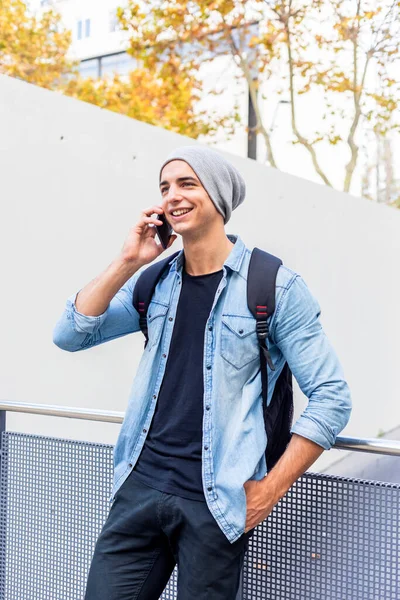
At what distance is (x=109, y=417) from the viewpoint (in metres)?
2.51

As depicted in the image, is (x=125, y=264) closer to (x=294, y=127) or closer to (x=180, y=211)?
(x=180, y=211)

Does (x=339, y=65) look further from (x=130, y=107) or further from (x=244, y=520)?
(x=244, y=520)

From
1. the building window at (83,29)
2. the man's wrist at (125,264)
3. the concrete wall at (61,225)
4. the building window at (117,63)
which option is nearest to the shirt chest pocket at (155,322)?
the man's wrist at (125,264)

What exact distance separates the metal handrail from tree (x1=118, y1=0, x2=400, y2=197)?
41.6 ft

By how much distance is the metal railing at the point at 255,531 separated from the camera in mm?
2129

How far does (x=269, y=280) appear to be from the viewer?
6.46ft

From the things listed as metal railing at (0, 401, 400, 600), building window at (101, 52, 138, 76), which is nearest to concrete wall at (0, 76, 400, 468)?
metal railing at (0, 401, 400, 600)

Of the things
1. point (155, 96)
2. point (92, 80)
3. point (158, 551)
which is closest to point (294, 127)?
point (155, 96)

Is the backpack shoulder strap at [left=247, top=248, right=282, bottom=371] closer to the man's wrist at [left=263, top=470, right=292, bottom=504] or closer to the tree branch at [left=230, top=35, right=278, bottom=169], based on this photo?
the man's wrist at [left=263, top=470, right=292, bottom=504]

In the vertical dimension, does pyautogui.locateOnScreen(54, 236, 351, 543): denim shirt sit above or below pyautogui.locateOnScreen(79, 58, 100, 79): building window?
below

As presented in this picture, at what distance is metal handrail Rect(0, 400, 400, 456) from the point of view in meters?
2.06

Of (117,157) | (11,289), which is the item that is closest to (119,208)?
(117,157)

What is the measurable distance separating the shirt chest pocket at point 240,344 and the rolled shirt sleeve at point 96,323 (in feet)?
1.40

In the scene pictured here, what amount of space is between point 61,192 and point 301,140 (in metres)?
11.3
